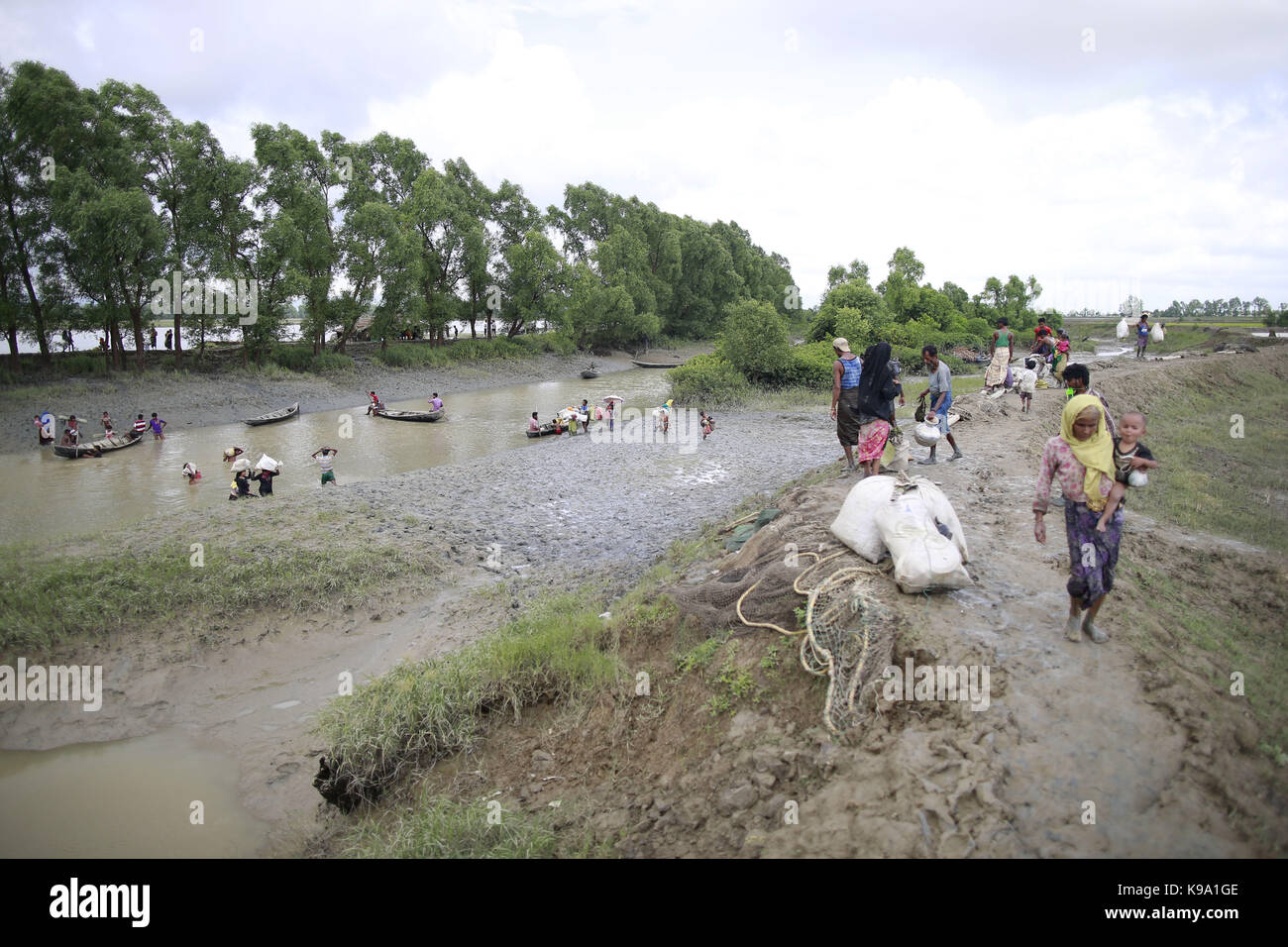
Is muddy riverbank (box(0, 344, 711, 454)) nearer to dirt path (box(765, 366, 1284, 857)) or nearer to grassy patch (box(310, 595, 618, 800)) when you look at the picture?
grassy patch (box(310, 595, 618, 800))

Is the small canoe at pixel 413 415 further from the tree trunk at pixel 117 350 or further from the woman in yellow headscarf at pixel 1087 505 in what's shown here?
the woman in yellow headscarf at pixel 1087 505

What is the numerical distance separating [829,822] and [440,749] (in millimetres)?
3675

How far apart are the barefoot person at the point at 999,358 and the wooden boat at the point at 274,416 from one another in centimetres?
2686

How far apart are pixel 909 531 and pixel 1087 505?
131 cm

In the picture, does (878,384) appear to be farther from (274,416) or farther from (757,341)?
(274,416)

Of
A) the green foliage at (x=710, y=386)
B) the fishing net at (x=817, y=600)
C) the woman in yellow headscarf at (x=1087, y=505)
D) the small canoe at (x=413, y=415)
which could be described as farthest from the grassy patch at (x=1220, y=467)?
the small canoe at (x=413, y=415)

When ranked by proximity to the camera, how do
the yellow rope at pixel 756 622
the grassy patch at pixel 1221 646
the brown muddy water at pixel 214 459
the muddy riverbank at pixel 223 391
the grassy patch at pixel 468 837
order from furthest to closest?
the muddy riverbank at pixel 223 391 → the brown muddy water at pixel 214 459 → the yellow rope at pixel 756 622 → the grassy patch at pixel 468 837 → the grassy patch at pixel 1221 646

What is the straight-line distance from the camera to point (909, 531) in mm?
5793

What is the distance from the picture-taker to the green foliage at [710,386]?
29.7m

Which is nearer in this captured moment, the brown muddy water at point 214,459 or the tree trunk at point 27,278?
the brown muddy water at point 214,459

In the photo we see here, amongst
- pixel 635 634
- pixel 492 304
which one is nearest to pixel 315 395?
pixel 492 304

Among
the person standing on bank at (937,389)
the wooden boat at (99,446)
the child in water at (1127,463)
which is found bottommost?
the wooden boat at (99,446)
